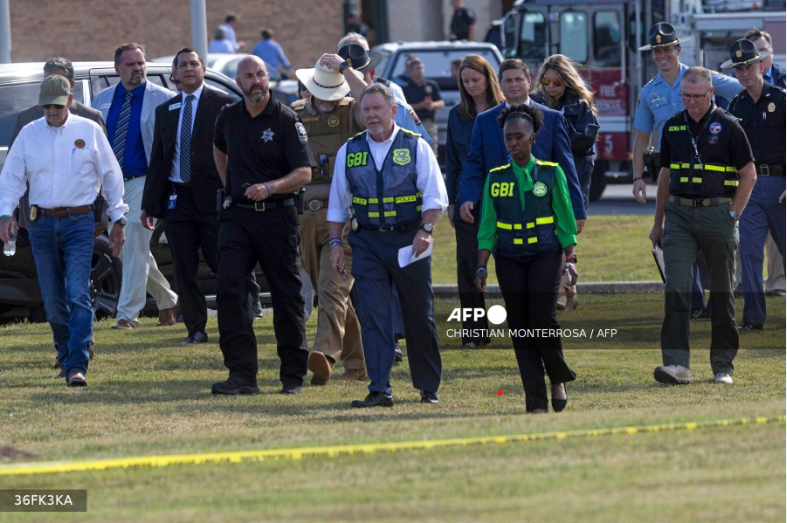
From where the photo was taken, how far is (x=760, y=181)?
11102 mm

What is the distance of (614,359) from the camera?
33.0 feet

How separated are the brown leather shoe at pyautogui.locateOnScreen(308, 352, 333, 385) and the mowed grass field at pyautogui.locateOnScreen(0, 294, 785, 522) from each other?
84 mm

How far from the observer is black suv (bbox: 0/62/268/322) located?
1173 cm

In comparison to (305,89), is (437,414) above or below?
below

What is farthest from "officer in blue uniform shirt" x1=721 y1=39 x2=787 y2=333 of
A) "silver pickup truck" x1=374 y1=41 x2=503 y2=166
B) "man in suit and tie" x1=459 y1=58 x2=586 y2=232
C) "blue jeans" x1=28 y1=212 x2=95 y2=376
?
"silver pickup truck" x1=374 y1=41 x2=503 y2=166

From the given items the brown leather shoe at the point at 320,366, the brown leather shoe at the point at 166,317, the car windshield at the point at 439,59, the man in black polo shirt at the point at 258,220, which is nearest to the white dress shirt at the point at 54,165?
the man in black polo shirt at the point at 258,220

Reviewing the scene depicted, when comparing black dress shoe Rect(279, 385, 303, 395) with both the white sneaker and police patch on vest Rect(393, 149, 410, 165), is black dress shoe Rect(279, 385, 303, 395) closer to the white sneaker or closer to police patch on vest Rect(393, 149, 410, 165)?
police patch on vest Rect(393, 149, 410, 165)

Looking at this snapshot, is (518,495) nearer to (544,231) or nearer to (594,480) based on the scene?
(594,480)

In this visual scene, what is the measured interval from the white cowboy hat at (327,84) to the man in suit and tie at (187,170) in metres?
1.16

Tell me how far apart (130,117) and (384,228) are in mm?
3527

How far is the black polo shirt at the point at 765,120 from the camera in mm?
10859

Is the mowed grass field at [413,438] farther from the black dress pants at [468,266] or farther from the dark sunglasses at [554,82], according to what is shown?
the dark sunglasses at [554,82]

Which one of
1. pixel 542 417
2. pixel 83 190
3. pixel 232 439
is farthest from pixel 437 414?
pixel 83 190

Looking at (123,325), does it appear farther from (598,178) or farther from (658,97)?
(598,178)
